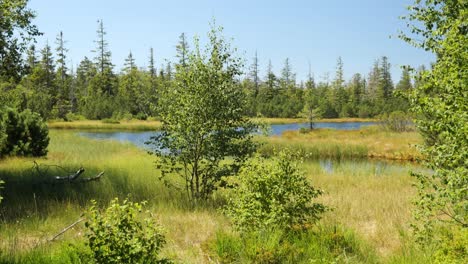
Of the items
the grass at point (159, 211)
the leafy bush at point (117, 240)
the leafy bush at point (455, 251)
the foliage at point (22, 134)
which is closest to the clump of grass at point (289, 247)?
the grass at point (159, 211)

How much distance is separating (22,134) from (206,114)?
1216 cm

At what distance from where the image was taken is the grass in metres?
6.59

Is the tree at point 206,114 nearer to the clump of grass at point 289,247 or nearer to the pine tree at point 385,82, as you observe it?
the clump of grass at point 289,247

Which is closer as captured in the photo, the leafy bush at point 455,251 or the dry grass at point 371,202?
the leafy bush at point 455,251

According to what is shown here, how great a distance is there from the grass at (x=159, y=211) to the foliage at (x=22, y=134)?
1640 millimetres

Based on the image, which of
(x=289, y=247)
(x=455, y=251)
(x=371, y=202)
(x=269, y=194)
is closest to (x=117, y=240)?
(x=269, y=194)

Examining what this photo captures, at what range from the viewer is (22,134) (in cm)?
1855

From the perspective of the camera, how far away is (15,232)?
718cm

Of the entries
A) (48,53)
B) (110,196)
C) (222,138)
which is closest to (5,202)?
(110,196)

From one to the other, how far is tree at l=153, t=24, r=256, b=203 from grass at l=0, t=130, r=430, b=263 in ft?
4.64

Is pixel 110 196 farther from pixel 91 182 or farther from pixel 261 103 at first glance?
pixel 261 103

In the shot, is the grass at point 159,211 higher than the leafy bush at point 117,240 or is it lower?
lower

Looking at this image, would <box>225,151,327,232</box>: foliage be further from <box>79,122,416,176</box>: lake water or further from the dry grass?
<box>79,122,416,176</box>: lake water

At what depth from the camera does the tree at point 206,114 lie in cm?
1039
